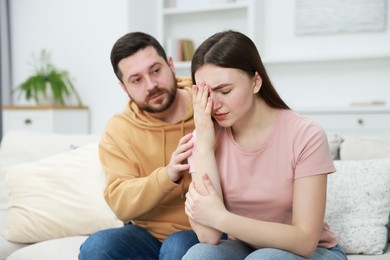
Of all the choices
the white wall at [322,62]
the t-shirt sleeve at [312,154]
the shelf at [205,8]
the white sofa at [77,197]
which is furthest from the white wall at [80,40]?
the t-shirt sleeve at [312,154]

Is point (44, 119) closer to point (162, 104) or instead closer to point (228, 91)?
point (162, 104)

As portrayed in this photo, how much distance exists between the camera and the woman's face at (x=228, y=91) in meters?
1.33

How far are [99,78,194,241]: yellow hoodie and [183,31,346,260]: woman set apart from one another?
0.86 ft

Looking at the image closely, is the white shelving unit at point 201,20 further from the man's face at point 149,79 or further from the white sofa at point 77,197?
the man's face at point 149,79

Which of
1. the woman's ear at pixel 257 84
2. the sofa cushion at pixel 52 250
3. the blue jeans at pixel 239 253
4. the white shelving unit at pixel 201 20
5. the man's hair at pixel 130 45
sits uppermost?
the white shelving unit at pixel 201 20

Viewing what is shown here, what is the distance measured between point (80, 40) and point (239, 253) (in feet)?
11.4

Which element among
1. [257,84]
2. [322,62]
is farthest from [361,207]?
[322,62]

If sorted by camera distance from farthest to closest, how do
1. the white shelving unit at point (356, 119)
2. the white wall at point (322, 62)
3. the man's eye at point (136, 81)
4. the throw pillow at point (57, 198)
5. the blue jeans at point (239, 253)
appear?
the white wall at point (322, 62), the white shelving unit at point (356, 119), the throw pillow at point (57, 198), the man's eye at point (136, 81), the blue jeans at point (239, 253)

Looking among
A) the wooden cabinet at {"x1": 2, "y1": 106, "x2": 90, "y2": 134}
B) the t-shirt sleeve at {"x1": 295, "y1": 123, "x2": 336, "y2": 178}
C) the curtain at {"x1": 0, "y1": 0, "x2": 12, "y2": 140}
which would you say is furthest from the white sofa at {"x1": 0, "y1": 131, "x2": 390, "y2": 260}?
the curtain at {"x1": 0, "y1": 0, "x2": 12, "y2": 140}

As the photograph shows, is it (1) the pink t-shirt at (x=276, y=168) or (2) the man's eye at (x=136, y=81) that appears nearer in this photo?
(1) the pink t-shirt at (x=276, y=168)

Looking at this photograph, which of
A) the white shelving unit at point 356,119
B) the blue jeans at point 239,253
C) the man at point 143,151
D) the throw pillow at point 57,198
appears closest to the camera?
the blue jeans at point 239,253

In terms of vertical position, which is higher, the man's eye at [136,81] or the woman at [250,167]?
the man's eye at [136,81]

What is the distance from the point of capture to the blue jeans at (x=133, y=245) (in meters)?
1.47

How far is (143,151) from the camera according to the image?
68.3 inches
